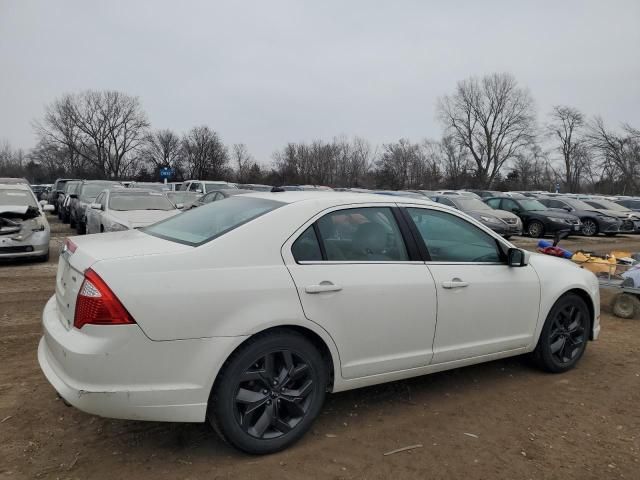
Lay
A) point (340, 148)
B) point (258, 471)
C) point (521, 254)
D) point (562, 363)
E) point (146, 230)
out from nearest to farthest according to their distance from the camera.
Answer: point (258, 471) < point (146, 230) < point (521, 254) < point (562, 363) < point (340, 148)

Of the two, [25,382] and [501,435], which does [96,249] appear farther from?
[501,435]

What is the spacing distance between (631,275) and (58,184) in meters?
30.7

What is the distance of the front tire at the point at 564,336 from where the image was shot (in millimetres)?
4352

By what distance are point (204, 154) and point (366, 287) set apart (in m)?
67.0

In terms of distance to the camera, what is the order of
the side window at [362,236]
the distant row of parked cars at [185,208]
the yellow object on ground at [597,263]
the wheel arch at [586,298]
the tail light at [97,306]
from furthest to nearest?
the distant row of parked cars at [185,208] < the yellow object on ground at [597,263] < the wheel arch at [586,298] < the side window at [362,236] < the tail light at [97,306]

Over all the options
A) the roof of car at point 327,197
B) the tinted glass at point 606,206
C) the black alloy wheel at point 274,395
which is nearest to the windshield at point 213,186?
the tinted glass at point 606,206

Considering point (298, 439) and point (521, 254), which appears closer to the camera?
point (298, 439)

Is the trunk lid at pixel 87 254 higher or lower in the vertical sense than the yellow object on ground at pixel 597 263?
higher

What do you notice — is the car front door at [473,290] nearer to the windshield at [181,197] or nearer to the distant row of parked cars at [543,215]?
the distant row of parked cars at [543,215]

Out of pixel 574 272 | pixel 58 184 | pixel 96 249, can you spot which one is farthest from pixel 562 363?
pixel 58 184

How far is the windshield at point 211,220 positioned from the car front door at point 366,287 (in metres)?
0.40

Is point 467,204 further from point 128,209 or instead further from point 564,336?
point 564,336

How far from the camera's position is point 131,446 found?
3.08 m

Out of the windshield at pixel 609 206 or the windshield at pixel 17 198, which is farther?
the windshield at pixel 609 206
